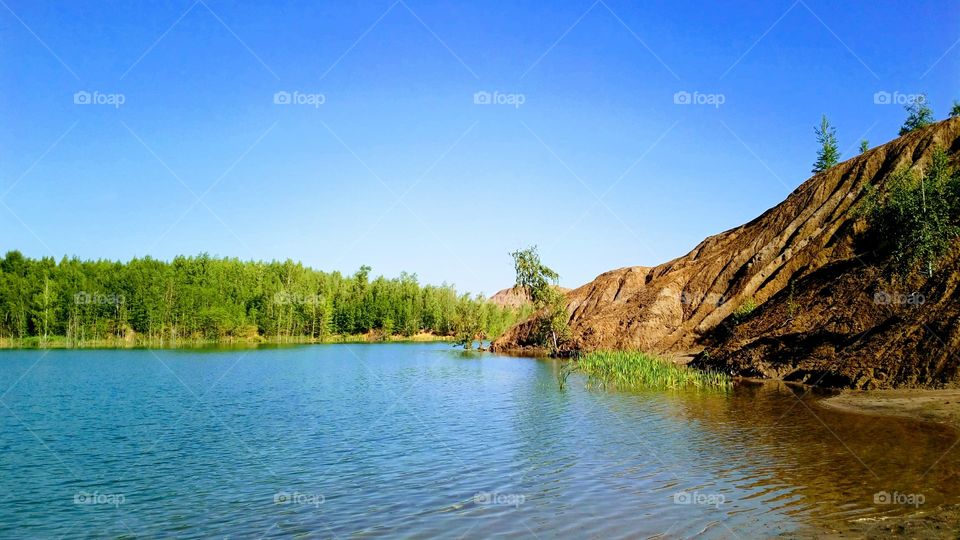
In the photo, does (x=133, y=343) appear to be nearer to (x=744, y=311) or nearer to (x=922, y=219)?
(x=744, y=311)

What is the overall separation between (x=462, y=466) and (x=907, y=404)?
21122mm

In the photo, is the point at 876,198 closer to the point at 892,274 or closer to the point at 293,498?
the point at 892,274

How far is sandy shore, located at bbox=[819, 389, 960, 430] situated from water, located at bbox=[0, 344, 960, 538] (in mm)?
1489

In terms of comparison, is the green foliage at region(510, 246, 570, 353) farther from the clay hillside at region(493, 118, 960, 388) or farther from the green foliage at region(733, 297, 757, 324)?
the green foliage at region(733, 297, 757, 324)

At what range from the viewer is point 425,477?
58.6 ft

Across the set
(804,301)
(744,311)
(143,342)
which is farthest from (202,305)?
(804,301)

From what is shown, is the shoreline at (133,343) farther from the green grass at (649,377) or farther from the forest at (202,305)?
the green grass at (649,377)

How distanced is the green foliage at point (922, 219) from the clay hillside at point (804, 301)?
1.36 m

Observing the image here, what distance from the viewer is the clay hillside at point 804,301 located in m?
33.5

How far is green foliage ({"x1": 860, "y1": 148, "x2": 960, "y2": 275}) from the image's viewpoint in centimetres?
3884

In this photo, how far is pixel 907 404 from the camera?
87.7 feet

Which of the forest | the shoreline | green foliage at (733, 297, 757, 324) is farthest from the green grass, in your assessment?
the shoreline

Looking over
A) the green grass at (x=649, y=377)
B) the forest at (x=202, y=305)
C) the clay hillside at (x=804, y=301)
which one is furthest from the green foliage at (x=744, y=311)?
the forest at (x=202, y=305)

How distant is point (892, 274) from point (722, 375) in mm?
14924
